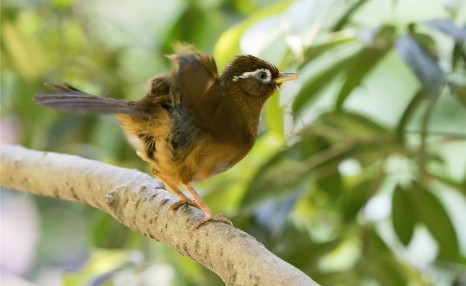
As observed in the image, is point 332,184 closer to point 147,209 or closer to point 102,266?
point 102,266

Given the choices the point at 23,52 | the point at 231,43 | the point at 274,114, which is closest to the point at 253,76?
the point at 274,114

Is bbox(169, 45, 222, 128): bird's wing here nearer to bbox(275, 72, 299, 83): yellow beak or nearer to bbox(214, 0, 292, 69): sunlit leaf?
bbox(275, 72, 299, 83): yellow beak

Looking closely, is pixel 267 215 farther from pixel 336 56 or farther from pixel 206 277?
pixel 336 56

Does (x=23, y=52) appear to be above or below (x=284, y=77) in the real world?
below

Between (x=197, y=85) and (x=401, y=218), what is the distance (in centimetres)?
91

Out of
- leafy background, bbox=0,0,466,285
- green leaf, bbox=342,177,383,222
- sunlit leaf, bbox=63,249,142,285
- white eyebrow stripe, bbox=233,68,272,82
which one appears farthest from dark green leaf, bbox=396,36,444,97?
sunlit leaf, bbox=63,249,142,285

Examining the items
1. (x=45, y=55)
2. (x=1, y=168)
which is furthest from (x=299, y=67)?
(x=45, y=55)

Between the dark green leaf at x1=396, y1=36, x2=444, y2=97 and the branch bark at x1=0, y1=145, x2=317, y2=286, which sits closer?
the branch bark at x1=0, y1=145, x2=317, y2=286

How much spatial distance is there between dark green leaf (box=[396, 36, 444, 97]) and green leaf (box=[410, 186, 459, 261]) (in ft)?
1.58

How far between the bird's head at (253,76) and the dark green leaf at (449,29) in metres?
0.37

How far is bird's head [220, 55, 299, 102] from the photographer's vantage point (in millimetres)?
1733

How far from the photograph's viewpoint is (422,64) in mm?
1834

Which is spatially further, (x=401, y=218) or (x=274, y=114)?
(x=401, y=218)

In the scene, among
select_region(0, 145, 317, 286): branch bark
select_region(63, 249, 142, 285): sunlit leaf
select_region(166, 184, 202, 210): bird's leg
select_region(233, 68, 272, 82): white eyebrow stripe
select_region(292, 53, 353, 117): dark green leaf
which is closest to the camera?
select_region(0, 145, 317, 286): branch bark
